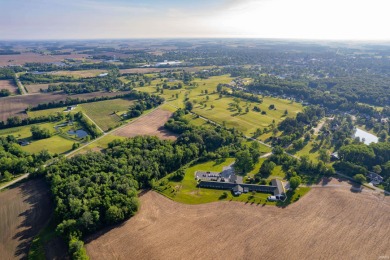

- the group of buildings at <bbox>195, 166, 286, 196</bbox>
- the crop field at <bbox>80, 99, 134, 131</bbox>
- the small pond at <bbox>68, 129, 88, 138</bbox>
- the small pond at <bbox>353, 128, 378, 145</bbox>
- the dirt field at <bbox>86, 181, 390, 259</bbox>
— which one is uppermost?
the crop field at <bbox>80, 99, 134, 131</bbox>

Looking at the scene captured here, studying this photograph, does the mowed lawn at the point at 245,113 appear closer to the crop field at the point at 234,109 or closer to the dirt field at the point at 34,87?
the crop field at the point at 234,109

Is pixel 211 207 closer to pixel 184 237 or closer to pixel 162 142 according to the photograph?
pixel 184 237

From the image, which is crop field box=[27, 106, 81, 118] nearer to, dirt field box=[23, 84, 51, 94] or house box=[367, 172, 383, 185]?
dirt field box=[23, 84, 51, 94]

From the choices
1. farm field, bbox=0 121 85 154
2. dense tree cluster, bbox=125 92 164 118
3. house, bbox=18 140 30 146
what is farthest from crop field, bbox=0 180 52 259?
dense tree cluster, bbox=125 92 164 118

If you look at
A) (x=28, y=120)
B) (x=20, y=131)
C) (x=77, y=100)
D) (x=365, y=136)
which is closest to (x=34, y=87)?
(x=77, y=100)

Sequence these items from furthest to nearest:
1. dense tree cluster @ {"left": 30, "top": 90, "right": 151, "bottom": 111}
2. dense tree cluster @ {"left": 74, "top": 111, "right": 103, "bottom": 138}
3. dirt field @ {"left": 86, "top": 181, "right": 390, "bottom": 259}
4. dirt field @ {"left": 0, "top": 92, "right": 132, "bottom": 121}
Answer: dense tree cluster @ {"left": 30, "top": 90, "right": 151, "bottom": 111}
dirt field @ {"left": 0, "top": 92, "right": 132, "bottom": 121}
dense tree cluster @ {"left": 74, "top": 111, "right": 103, "bottom": 138}
dirt field @ {"left": 86, "top": 181, "right": 390, "bottom": 259}

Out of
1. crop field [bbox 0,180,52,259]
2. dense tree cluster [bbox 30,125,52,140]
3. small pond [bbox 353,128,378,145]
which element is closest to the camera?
crop field [bbox 0,180,52,259]
